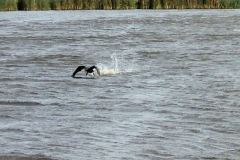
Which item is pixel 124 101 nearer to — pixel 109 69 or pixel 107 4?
pixel 109 69

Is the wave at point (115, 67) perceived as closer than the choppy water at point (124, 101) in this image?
No

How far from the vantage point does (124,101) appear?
16.0m

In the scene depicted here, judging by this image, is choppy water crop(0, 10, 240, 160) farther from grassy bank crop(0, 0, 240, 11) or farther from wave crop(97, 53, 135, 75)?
grassy bank crop(0, 0, 240, 11)

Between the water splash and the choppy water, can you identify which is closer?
Result: the choppy water

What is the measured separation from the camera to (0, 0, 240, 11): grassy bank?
7064cm

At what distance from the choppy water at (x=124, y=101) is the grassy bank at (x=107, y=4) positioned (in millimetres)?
35793

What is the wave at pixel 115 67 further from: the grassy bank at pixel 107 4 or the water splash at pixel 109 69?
the grassy bank at pixel 107 4

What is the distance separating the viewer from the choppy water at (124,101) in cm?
A: 1116

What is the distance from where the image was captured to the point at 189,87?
18203mm

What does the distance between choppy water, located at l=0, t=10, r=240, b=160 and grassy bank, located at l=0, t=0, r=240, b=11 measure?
35793mm

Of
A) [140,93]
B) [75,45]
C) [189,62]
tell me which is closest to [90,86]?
[140,93]

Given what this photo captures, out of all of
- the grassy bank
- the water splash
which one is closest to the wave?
the water splash

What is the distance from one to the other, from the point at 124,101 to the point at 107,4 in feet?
192

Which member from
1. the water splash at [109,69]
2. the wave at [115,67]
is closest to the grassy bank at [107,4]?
the wave at [115,67]
